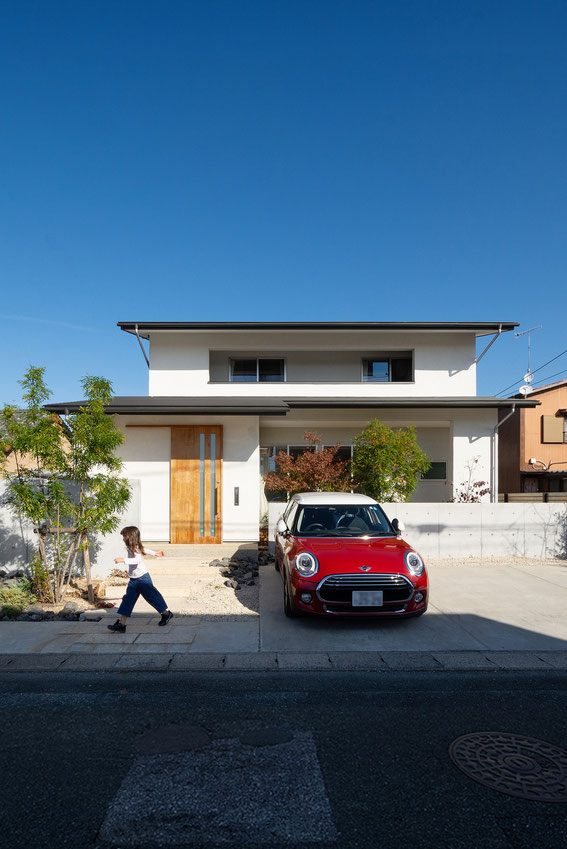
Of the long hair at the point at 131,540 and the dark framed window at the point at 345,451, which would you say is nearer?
the long hair at the point at 131,540

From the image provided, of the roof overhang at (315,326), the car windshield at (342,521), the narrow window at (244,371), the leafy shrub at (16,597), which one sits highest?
the roof overhang at (315,326)

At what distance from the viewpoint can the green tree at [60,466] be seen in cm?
762

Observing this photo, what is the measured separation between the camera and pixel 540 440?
25688 mm

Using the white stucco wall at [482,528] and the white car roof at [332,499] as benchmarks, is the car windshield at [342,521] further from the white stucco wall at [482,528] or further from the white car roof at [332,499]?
the white stucco wall at [482,528]

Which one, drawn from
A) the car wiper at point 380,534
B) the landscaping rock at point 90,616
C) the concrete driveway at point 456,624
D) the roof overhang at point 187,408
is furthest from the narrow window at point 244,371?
the landscaping rock at point 90,616

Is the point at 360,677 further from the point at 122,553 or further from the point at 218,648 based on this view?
the point at 122,553

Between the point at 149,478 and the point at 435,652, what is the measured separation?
9.29 meters

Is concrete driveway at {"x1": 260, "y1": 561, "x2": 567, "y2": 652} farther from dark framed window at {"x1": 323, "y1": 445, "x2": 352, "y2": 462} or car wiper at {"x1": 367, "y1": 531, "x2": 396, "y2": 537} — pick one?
dark framed window at {"x1": 323, "y1": 445, "x2": 352, "y2": 462}

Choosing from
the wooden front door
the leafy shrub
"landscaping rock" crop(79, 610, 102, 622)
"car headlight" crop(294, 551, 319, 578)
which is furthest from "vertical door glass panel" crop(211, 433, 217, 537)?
"car headlight" crop(294, 551, 319, 578)

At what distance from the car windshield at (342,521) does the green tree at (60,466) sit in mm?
2627

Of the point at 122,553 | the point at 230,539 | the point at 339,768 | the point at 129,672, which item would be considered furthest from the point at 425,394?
the point at 339,768

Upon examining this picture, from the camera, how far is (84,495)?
817cm

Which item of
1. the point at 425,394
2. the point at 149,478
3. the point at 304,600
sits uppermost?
the point at 425,394

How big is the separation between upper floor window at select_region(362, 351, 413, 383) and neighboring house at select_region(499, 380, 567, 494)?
36.5 ft
